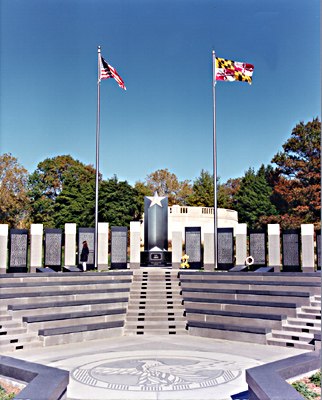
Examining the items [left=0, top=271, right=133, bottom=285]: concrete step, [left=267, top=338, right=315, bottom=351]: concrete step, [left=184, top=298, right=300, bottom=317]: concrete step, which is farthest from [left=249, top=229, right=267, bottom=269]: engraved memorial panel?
[left=267, top=338, right=315, bottom=351]: concrete step

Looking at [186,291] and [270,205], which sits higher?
[270,205]

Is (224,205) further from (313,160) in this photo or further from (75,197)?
(75,197)

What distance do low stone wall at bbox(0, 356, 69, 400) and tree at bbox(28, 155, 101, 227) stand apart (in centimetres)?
4106

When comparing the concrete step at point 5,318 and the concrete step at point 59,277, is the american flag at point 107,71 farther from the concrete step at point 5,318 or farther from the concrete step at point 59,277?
the concrete step at point 5,318

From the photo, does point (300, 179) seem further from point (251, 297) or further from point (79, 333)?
point (79, 333)

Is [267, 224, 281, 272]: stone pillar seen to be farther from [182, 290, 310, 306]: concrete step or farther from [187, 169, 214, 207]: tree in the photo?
[187, 169, 214, 207]: tree

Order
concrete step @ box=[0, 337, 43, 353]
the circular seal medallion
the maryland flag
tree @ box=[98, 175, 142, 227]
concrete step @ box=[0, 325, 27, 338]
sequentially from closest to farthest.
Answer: the circular seal medallion → concrete step @ box=[0, 337, 43, 353] → concrete step @ box=[0, 325, 27, 338] → the maryland flag → tree @ box=[98, 175, 142, 227]

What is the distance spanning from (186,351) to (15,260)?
1070cm

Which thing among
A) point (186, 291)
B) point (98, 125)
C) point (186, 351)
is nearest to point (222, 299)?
point (186, 291)

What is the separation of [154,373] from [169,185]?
53.2 metres

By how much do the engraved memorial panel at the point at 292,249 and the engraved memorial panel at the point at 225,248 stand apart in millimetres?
2462

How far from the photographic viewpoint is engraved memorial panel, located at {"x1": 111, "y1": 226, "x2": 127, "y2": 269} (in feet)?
68.5

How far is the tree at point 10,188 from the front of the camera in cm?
4156

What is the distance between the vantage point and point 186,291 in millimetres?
16562
